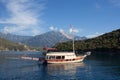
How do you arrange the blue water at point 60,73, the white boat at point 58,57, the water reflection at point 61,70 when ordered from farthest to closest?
1. the white boat at point 58,57
2. the water reflection at point 61,70
3. the blue water at point 60,73

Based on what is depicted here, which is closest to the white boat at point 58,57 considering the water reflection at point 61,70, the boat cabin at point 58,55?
the boat cabin at point 58,55

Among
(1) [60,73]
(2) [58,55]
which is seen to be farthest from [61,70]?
(2) [58,55]

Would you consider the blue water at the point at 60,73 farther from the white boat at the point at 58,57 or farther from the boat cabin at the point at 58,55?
the boat cabin at the point at 58,55

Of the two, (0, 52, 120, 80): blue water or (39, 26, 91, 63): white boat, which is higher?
(39, 26, 91, 63): white boat

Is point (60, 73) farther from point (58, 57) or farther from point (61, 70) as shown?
point (58, 57)

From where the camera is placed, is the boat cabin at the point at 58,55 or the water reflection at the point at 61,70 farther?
the boat cabin at the point at 58,55

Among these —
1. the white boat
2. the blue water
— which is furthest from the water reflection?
the white boat

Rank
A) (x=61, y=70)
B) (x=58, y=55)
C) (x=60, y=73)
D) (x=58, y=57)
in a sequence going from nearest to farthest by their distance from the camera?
(x=60, y=73) < (x=61, y=70) < (x=58, y=55) < (x=58, y=57)

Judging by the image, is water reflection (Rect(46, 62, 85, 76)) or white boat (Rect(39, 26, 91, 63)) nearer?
water reflection (Rect(46, 62, 85, 76))

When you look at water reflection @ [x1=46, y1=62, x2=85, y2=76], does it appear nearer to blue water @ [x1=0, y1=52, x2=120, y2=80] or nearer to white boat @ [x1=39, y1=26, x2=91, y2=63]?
blue water @ [x1=0, y1=52, x2=120, y2=80]

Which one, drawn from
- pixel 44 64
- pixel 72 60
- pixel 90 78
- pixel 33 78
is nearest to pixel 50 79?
pixel 33 78

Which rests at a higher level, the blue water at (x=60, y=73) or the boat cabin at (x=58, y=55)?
the boat cabin at (x=58, y=55)

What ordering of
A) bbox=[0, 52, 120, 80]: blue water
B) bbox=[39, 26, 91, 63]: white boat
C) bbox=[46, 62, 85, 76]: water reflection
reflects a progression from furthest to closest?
bbox=[39, 26, 91, 63]: white boat
bbox=[46, 62, 85, 76]: water reflection
bbox=[0, 52, 120, 80]: blue water

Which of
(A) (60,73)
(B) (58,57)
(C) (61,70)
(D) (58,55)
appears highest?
A: (D) (58,55)
